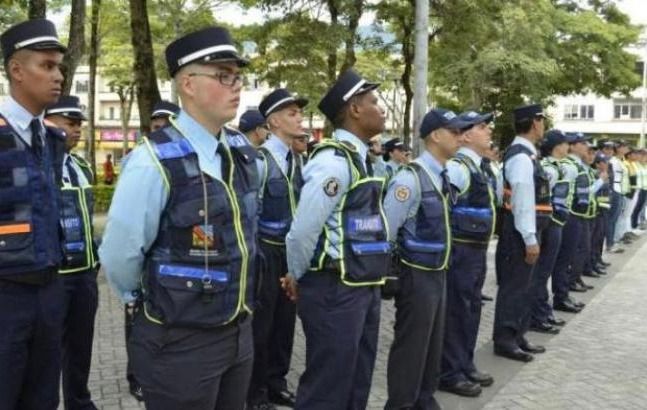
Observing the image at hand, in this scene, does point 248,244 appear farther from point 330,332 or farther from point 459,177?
point 459,177

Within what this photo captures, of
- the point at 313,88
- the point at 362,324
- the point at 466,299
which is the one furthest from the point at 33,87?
the point at 313,88

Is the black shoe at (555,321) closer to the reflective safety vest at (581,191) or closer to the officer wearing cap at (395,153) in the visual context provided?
the reflective safety vest at (581,191)

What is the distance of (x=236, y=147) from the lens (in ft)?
9.40

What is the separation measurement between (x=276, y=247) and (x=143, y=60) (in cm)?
687

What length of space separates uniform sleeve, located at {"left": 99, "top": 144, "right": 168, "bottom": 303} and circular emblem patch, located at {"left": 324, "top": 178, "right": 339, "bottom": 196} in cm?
130

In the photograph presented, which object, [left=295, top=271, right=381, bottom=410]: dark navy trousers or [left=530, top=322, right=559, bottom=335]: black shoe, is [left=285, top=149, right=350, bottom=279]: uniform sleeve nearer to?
[left=295, top=271, right=381, bottom=410]: dark navy trousers

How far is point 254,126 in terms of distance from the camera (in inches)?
265

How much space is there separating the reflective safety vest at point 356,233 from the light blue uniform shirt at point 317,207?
0.03 m

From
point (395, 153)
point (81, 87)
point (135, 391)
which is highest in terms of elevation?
point (81, 87)

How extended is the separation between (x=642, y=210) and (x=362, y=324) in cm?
1603

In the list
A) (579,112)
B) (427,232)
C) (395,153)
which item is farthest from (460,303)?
(579,112)

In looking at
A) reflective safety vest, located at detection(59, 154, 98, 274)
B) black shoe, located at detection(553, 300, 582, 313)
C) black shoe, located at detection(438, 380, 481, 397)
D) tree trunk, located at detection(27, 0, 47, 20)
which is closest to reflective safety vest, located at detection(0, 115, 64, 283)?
reflective safety vest, located at detection(59, 154, 98, 274)

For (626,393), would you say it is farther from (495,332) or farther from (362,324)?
(362,324)

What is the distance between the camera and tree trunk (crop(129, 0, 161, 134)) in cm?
1116
